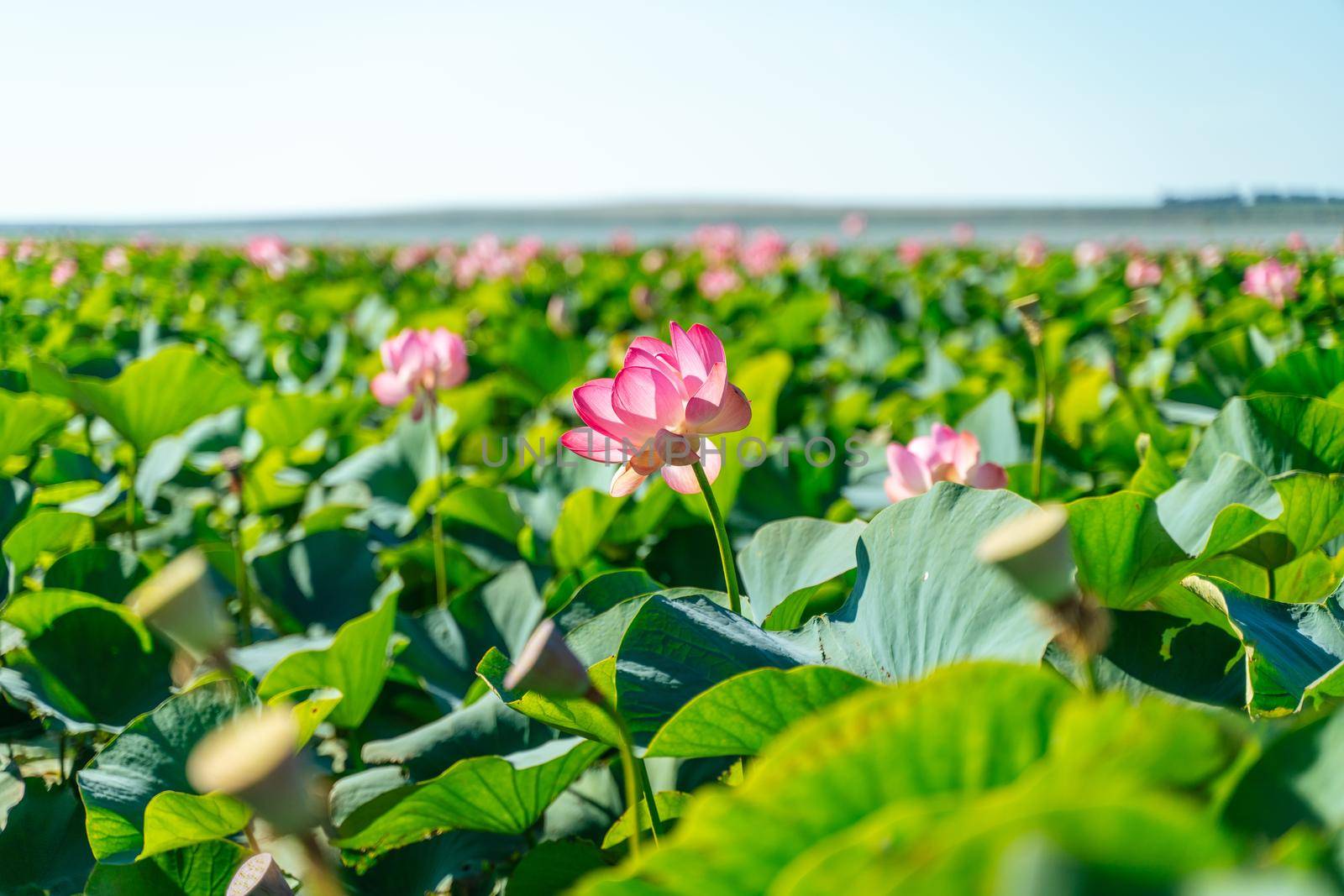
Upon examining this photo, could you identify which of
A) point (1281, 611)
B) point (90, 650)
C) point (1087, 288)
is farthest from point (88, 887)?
point (1087, 288)

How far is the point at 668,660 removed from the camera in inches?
22.5

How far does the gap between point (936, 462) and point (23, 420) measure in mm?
1082

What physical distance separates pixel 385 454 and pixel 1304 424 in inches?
45.8

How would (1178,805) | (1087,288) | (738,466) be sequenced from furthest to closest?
1. (1087,288)
2. (738,466)
3. (1178,805)

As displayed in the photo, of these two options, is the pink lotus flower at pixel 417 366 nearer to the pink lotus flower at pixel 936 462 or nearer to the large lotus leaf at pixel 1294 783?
the pink lotus flower at pixel 936 462

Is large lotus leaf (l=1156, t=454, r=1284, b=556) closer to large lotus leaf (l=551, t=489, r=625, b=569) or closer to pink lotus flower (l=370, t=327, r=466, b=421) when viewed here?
large lotus leaf (l=551, t=489, r=625, b=569)


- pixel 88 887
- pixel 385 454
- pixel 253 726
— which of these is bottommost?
pixel 88 887

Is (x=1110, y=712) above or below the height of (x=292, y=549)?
above

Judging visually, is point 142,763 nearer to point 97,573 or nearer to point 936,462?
point 97,573

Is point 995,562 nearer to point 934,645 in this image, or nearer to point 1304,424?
point 934,645

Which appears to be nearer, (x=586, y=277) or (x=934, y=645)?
(x=934, y=645)

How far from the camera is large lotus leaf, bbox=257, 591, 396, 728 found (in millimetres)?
854

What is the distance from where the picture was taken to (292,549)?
1.28m

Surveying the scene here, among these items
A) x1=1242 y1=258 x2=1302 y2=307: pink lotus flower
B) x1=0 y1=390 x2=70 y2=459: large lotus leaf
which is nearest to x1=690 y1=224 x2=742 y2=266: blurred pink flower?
x1=1242 y1=258 x2=1302 y2=307: pink lotus flower
